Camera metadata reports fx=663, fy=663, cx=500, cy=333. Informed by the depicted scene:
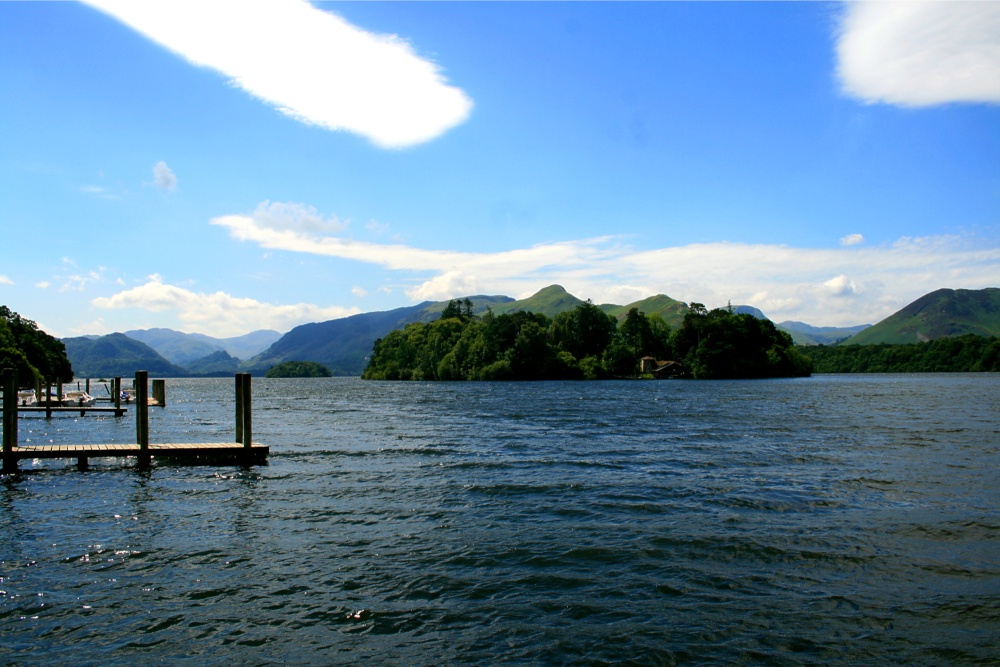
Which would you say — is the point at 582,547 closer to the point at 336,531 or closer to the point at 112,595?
the point at 336,531

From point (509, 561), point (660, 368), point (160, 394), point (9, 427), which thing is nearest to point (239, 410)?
point (9, 427)

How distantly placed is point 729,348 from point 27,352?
485 feet

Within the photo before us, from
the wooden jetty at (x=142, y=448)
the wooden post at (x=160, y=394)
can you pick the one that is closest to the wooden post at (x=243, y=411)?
the wooden jetty at (x=142, y=448)

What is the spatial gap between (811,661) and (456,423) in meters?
37.1

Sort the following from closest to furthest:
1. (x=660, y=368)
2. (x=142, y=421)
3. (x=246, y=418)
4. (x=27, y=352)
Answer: (x=142, y=421) → (x=246, y=418) → (x=27, y=352) → (x=660, y=368)

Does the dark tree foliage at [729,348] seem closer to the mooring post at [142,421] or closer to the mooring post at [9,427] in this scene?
the mooring post at [142,421]

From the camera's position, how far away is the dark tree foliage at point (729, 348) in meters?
168

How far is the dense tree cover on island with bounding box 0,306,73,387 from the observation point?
3420 inches

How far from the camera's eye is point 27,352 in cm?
11019

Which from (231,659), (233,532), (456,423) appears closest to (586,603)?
(231,659)

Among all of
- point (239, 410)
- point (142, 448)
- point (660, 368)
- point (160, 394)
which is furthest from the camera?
point (660, 368)

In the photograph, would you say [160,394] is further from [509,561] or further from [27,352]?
[509,561]

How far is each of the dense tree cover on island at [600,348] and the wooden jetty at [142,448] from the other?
131301mm

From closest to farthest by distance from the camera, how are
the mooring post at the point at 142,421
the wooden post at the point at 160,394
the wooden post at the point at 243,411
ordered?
the mooring post at the point at 142,421
the wooden post at the point at 243,411
the wooden post at the point at 160,394
